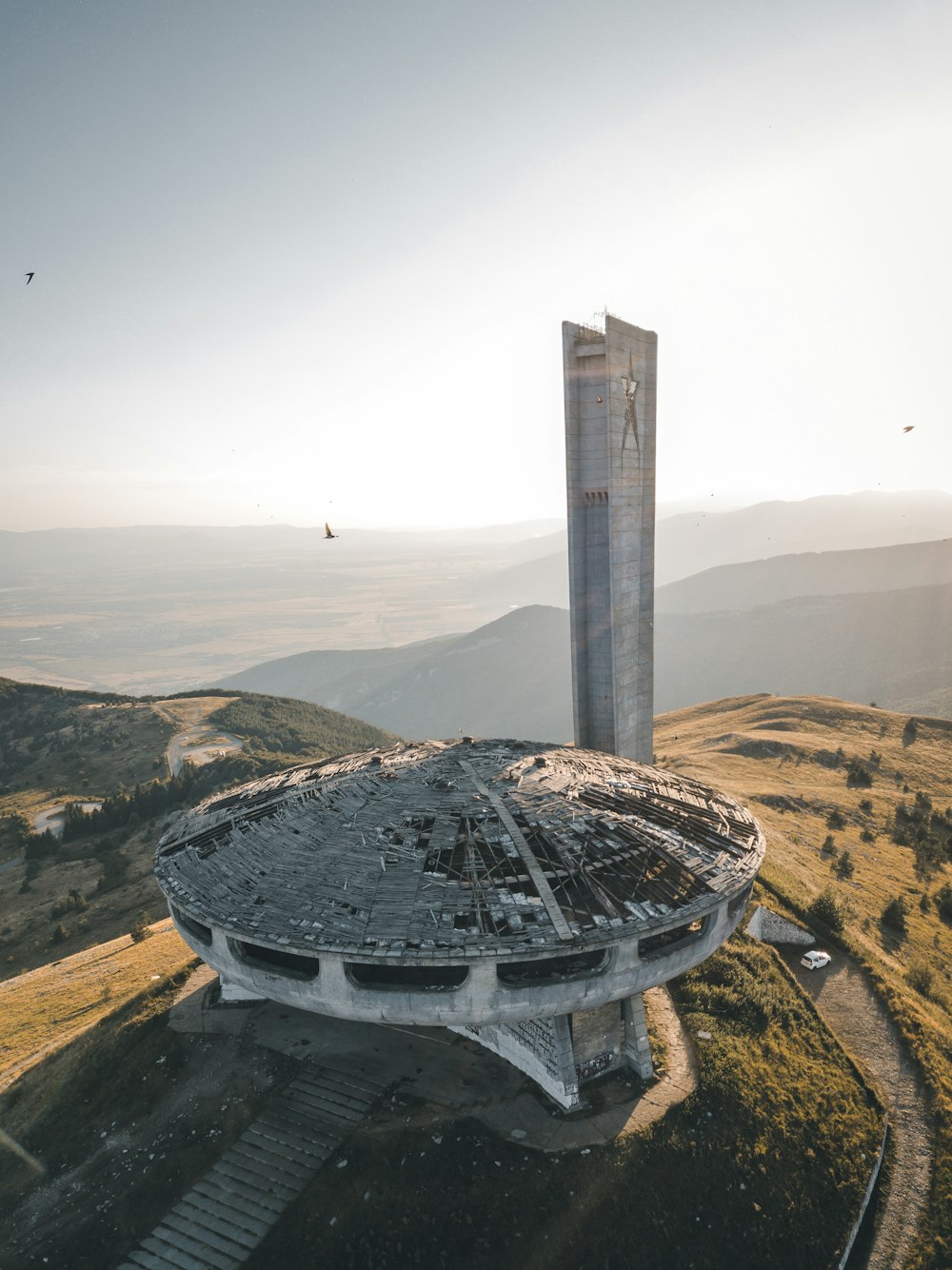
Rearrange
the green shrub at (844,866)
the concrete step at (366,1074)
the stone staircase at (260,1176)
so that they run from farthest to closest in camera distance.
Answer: the green shrub at (844,866), the concrete step at (366,1074), the stone staircase at (260,1176)

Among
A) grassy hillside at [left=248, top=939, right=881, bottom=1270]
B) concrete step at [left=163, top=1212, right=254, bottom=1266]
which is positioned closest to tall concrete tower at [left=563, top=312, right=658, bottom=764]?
grassy hillside at [left=248, top=939, right=881, bottom=1270]

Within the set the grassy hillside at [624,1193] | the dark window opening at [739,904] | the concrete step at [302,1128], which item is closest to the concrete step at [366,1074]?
the grassy hillside at [624,1193]

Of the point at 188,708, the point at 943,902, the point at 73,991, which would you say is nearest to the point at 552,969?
the point at 73,991

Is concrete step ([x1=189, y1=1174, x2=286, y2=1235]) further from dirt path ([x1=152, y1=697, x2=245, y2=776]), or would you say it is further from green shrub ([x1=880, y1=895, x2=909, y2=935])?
dirt path ([x1=152, y1=697, x2=245, y2=776])

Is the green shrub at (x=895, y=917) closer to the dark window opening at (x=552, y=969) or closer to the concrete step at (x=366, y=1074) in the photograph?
the dark window opening at (x=552, y=969)

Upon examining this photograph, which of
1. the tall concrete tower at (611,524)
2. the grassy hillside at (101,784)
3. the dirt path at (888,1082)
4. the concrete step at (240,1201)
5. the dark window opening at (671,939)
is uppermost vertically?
the tall concrete tower at (611,524)
